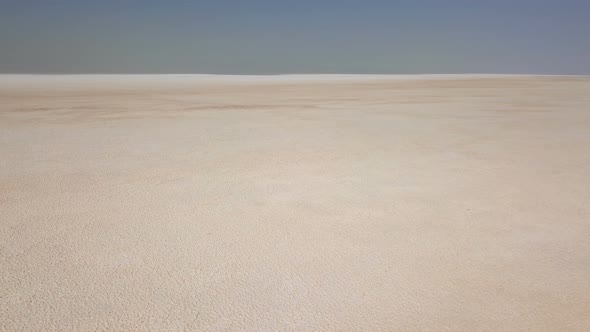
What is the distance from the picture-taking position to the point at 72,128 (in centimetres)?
677

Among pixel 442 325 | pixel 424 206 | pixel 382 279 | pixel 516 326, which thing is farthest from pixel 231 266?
pixel 424 206

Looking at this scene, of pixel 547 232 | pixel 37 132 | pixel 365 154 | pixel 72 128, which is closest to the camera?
pixel 547 232

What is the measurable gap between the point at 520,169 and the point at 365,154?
152 cm

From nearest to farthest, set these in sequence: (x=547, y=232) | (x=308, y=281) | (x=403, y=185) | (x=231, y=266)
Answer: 1. (x=308, y=281)
2. (x=231, y=266)
3. (x=547, y=232)
4. (x=403, y=185)

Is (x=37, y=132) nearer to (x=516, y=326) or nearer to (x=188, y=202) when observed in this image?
(x=188, y=202)

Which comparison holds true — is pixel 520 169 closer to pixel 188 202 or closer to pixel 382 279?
pixel 382 279

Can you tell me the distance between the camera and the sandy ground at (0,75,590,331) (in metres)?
1.73

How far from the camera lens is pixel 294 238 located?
2.45 metres

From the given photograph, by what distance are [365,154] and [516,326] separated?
130 inches

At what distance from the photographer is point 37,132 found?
20.6ft

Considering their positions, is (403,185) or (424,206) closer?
(424,206)

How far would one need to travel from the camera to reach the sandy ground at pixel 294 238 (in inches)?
68.2

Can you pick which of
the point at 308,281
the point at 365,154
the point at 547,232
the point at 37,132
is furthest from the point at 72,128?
the point at 547,232

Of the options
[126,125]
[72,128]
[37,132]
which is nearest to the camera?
[37,132]
